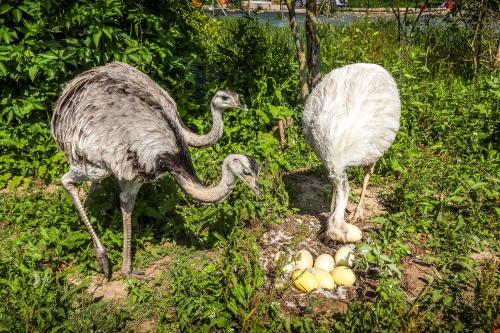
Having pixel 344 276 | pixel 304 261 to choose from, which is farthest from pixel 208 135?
pixel 344 276

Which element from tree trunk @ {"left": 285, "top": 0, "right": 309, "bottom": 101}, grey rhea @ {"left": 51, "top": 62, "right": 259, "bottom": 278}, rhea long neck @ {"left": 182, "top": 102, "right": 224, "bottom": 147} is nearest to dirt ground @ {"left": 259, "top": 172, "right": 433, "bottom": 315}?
grey rhea @ {"left": 51, "top": 62, "right": 259, "bottom": 278}

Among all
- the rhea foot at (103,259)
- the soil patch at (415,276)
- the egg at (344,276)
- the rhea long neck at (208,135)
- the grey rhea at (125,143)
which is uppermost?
the grey rhea at (125,143)

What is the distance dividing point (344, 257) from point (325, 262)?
0.54 feet

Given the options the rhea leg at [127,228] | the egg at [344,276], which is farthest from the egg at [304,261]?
the rhea leg at [127,228]

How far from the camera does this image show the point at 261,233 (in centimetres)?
423

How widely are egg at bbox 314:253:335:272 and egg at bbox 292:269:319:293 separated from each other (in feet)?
0.69

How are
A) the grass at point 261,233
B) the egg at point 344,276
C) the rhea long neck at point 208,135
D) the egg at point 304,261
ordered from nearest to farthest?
the grass at point 261,233 → the egg at point 344,276 → the egg at point 304,261 → the rhea long neck at point 208,135

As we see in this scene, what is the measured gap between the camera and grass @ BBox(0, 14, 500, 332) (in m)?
3.21

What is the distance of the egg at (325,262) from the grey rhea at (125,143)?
0.97m

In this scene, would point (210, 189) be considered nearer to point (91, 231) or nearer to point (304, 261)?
point (304, 261)

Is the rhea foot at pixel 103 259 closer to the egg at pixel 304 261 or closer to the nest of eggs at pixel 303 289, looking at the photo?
the nest of eggs at pixel 303 289

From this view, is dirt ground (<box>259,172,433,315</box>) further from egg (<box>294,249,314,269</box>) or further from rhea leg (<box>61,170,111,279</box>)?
rhea leg (<box>61,170,111,279</box>)

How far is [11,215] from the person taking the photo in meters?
4.68

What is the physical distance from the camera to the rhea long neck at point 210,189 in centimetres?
335
